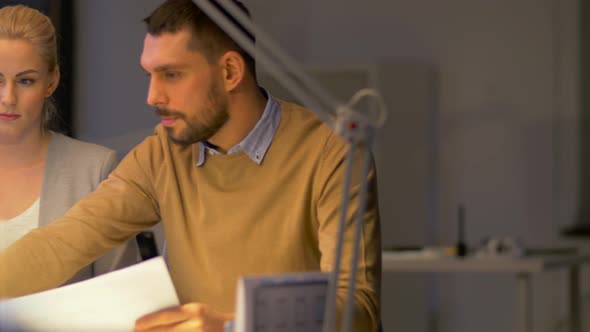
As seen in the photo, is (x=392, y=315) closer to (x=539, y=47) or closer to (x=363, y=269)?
(x=539, y=47)

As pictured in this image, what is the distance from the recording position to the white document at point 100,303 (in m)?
0.98

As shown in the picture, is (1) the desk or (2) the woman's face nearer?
(2) the woman's face

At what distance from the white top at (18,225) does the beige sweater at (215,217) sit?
1 cm

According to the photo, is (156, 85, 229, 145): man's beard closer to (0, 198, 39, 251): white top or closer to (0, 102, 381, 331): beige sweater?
(0, 102, 381, 331): beige sweater

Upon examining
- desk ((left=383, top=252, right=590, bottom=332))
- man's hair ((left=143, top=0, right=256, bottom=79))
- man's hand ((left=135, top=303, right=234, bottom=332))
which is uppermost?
man's hair ((left=143, top=0, right=256, bottom=79))

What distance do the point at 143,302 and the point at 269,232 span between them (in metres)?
0.19

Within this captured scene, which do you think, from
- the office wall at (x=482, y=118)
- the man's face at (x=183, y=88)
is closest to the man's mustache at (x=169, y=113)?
the man's face at (x=183, y=88)

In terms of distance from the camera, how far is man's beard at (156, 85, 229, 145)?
3.51ft

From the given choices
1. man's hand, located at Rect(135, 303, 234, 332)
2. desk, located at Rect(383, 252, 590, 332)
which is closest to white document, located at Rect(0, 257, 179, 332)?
man's hand, located at Rect(135, 303, 234, 332)

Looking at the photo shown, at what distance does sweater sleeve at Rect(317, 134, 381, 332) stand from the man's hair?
0.17m

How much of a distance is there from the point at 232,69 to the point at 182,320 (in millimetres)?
305

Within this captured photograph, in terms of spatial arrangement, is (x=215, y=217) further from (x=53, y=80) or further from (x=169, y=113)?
(x=53, y=80)

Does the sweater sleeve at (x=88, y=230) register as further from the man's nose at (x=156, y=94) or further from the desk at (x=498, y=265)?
the desk at (x=498, y=265)

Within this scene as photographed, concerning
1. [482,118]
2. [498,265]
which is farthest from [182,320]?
[482,118]
